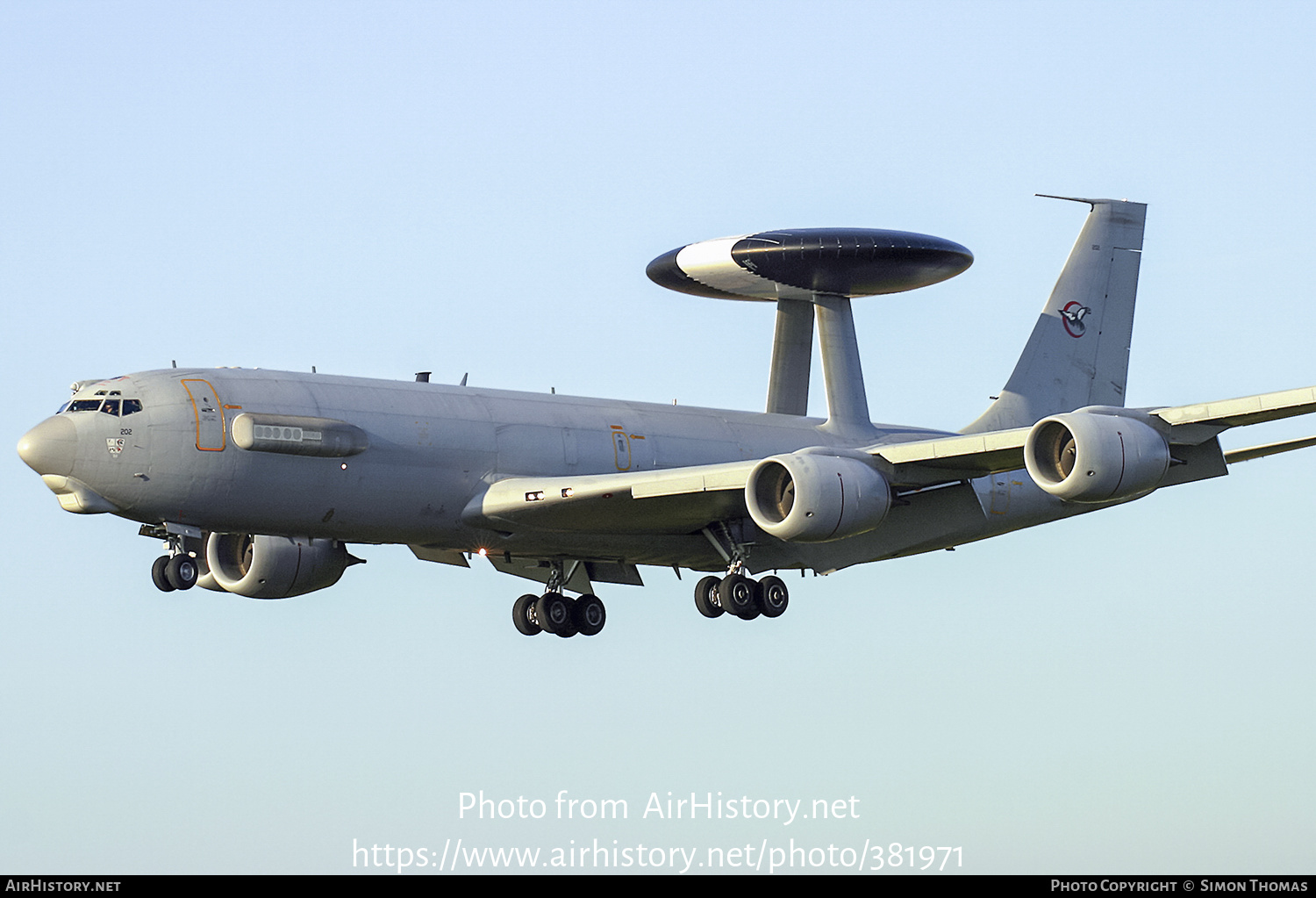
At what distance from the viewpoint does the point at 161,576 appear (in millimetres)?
38594

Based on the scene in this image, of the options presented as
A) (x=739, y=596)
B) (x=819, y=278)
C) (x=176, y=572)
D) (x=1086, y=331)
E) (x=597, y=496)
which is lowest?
(x=176, y=572)

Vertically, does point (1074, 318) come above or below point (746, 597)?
above

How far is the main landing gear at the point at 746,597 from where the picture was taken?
42.2m

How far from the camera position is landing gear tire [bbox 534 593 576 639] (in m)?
45.1

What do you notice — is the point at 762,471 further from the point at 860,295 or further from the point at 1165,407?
the point at 860,295

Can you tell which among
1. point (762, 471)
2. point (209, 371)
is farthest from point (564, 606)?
point (209, 371)

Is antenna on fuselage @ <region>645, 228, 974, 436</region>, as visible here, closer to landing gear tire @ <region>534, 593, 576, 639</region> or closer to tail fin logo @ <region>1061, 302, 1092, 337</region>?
tail fin logo @ <region>1061, 302, 1092, 337</region>

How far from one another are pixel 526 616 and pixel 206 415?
37.4ft

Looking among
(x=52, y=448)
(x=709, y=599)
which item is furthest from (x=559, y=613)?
(x=52, y=448)

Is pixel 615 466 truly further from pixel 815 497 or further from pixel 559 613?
pixel 815 497

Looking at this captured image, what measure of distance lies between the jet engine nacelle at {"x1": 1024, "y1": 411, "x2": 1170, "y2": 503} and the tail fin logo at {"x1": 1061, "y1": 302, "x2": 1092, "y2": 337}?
1417cm

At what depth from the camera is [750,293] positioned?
50.5m

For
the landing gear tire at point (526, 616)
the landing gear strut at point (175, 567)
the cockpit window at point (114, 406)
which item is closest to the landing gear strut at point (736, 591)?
the landing gear tire at point (526, 616)

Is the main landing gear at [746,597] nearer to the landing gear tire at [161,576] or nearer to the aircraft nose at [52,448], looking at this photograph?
the landing gear tire at [161,576]
